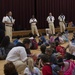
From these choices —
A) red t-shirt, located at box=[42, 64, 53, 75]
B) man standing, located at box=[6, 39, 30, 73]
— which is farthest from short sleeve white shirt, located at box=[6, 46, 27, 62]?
red t-shirt, located at box=[42, 64, 53, 75]

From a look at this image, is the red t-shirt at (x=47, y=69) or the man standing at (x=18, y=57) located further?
the man standing at (x=18, y=57)

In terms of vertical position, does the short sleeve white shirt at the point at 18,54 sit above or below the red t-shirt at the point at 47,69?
above

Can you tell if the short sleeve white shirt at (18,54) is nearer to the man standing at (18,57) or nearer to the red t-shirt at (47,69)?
the man standing at (18,57)

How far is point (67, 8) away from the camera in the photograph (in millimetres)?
25625

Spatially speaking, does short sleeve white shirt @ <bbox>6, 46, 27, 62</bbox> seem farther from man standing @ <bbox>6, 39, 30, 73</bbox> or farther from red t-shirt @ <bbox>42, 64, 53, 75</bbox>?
red t-shirt @ <bbox>42, 64, 53, 75</bbox>

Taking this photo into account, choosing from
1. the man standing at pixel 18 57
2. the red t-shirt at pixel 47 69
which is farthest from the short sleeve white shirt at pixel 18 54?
the red t-shirt at pixel 47 69

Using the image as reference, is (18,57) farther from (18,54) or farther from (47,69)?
(47,69)

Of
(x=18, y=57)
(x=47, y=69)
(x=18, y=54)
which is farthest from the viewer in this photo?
(x=18, y=57)

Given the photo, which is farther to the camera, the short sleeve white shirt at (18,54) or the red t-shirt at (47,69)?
the short sleeve white shirt at (18,54)

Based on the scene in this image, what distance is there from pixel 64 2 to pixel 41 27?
3.33 m

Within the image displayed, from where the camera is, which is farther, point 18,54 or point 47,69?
point 18,54

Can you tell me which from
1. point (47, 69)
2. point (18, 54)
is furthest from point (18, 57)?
point (47, 69)

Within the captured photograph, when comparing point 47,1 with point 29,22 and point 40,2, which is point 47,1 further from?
point 29,22

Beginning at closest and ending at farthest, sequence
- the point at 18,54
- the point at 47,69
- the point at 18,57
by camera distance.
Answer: the point at 47,69
the point at 18,54
the point at 18,57
